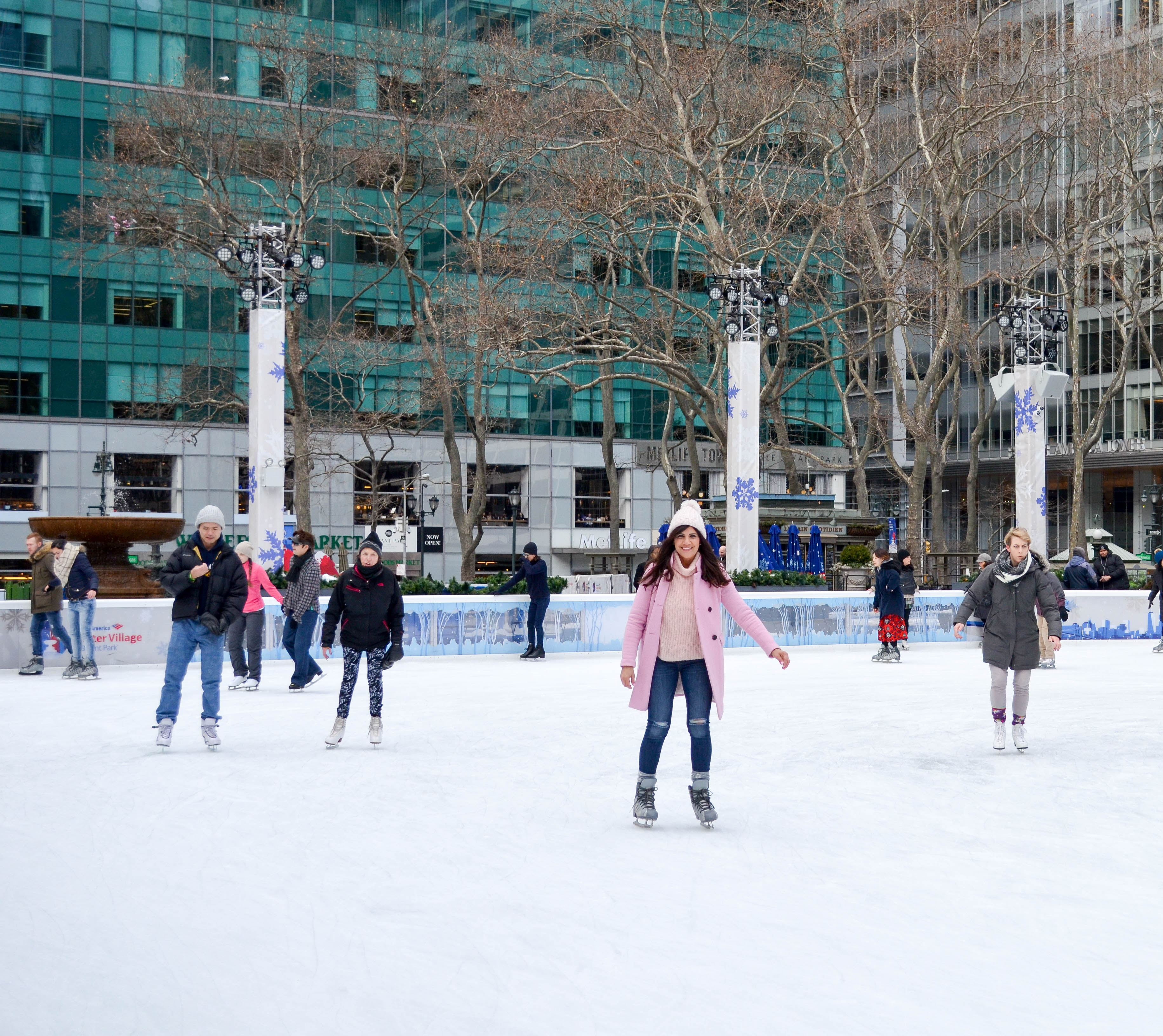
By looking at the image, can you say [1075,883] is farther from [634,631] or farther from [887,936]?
[634,631]

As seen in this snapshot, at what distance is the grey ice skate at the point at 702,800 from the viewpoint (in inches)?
300

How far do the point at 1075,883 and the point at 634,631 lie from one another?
2.60 m

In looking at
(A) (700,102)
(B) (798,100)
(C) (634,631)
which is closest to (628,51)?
(B) (798,100)

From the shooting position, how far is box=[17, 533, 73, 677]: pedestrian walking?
1717 centimetres

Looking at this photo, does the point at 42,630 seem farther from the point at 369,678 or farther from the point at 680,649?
the point at 680,649

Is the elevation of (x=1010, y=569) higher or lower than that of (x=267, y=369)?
lower

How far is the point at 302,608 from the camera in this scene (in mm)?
15445

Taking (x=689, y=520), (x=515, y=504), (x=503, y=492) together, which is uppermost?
(x=503, y=492)

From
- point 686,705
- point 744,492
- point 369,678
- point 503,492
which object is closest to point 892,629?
point 744,492

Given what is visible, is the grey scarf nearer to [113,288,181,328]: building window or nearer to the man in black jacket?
the man in black jacket

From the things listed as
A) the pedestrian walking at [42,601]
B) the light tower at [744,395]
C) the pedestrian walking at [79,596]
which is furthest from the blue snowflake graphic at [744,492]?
the pedestrian walking at [42,601]

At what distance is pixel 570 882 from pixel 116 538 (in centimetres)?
2031

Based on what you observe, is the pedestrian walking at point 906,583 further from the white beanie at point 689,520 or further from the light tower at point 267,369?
the white beanie at point 689,520

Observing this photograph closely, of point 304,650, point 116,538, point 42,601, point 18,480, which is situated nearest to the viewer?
point 304,650
